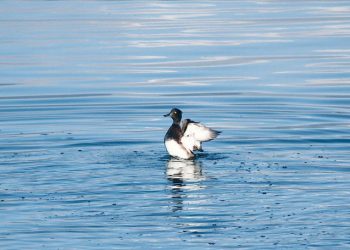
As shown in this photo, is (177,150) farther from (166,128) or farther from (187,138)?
(166,128)

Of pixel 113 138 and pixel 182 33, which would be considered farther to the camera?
pixel 182 33

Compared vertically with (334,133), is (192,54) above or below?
above

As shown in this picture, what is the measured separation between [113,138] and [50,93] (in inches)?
204

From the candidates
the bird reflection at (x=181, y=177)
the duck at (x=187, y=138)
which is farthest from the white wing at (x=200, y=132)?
the bird reflection at (x=181, y=177)

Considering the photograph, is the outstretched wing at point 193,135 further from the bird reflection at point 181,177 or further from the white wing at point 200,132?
the bird reflection at point 181,177

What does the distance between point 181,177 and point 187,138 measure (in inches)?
60.3

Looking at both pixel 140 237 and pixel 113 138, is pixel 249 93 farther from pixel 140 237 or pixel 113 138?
pixel 140 237

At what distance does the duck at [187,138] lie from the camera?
15695 millimetres

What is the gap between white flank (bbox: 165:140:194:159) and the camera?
15.6 meters

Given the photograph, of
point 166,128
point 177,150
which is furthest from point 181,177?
point 166,128

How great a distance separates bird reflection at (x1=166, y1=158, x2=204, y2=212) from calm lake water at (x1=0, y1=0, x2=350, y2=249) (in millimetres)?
34

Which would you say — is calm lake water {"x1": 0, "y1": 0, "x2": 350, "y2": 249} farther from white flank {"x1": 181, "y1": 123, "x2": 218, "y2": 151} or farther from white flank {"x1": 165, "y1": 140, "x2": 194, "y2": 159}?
white flank {"x1": 181, "y1": 123, "x2": 218, "y2": 151}

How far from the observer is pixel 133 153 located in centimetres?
1598

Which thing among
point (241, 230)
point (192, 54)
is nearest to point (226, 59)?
→ point (192, 54)
